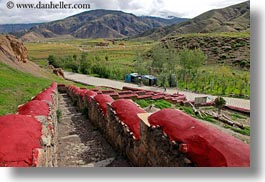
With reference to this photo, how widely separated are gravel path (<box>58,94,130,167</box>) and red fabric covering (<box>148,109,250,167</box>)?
155 centimetres

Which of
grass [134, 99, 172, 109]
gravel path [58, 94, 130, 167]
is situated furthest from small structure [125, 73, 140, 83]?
gravel path [58, 94, 130, 167]

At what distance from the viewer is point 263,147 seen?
381 centimetres

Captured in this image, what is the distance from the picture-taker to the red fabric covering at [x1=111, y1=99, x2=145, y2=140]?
498 cm

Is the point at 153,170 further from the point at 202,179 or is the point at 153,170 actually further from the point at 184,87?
the point at 184,87

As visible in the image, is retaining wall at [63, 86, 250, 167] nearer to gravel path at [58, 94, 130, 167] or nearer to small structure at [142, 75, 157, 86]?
gravel path at [58, 94, 130, 167]

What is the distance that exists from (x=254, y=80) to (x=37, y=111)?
3.42m

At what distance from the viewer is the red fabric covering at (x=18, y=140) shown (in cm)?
346

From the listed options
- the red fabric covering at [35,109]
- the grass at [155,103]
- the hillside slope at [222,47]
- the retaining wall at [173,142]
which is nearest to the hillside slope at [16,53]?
the grass at [155,103]

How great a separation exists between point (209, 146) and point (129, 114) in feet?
7.31

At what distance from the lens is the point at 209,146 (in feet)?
10.7

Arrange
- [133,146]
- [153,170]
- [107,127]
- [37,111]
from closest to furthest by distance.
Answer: [153,170]
[133,146]
[37,111]
[107,127]

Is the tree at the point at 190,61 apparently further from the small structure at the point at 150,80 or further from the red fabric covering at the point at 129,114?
the red fabric covering at the point at 129,114

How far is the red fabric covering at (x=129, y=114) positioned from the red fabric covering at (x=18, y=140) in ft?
4.66

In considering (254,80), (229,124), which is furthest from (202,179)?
(229,124)
